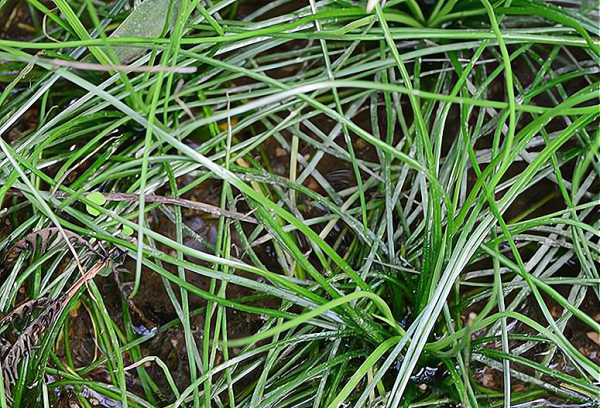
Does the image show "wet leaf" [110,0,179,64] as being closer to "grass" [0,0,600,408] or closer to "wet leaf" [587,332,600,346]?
"grass" [0,0,600,408]

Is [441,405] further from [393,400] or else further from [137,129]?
[137,129]

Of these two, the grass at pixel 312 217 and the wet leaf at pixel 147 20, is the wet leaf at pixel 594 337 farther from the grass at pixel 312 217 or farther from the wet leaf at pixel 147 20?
the wet leaf at pixel 147 20

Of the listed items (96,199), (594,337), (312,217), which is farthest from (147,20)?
(594,337)

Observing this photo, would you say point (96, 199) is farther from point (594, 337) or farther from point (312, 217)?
point (594, 337)

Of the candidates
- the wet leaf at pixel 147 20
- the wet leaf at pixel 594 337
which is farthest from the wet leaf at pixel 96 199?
the wet leaf at pixel 594 337

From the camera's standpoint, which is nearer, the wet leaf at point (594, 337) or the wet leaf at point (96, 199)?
the wet leaf at point (96, 199)

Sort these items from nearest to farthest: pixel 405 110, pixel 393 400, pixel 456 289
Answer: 1. pixel 393 400
2. pixel 456 289
3. pixel 405 110

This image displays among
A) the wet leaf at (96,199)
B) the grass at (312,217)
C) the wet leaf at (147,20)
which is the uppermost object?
the wet leaf at (147,20)

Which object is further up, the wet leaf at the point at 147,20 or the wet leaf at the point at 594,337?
the wet leaf at the point at 147,20

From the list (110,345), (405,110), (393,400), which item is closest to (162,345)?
(110,345)
